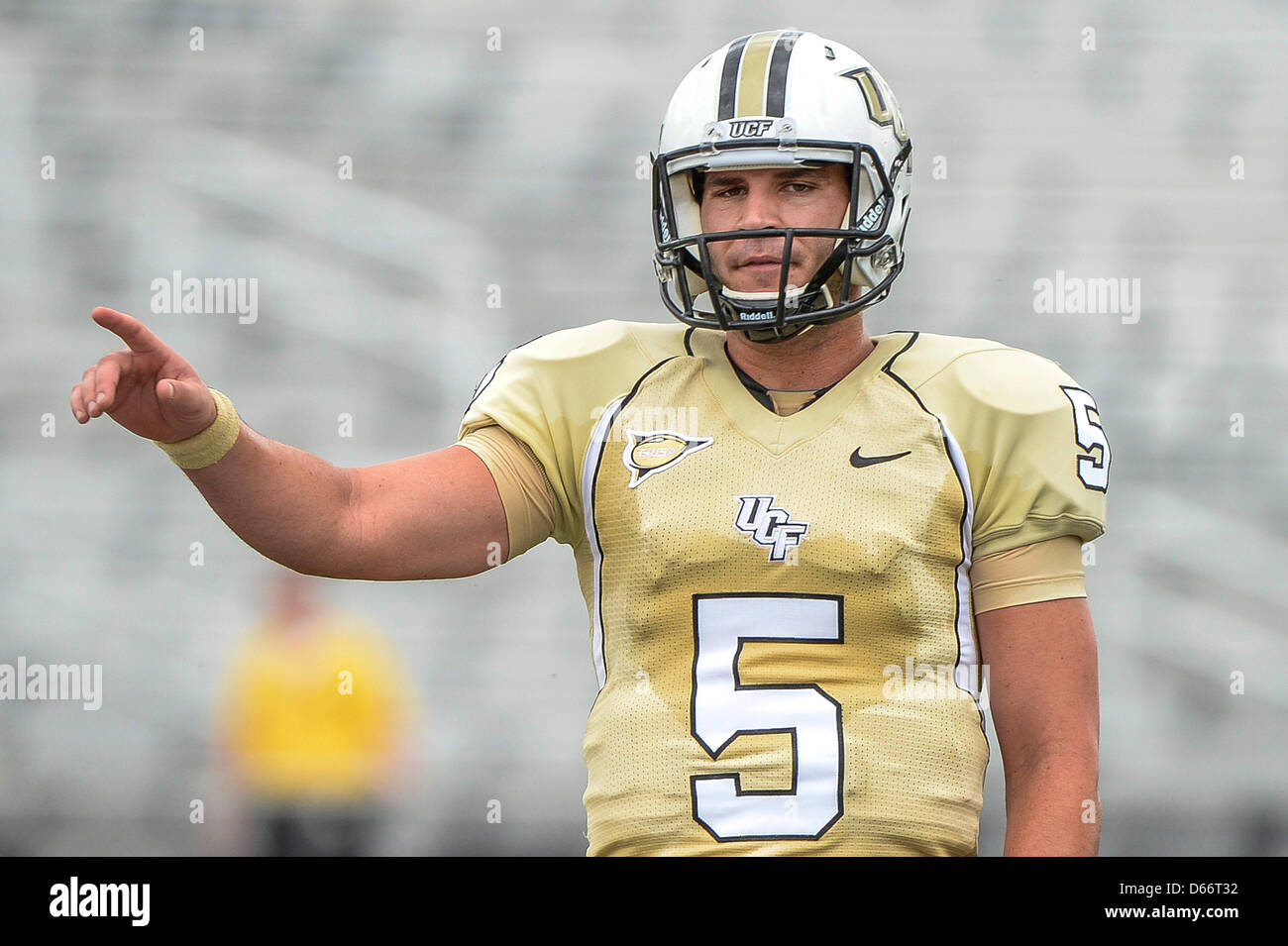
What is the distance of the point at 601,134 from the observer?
4.02 meters

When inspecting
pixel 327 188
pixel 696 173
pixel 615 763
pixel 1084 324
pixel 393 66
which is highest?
pixel 393 66

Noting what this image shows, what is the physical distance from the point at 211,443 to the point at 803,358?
69 centimetres

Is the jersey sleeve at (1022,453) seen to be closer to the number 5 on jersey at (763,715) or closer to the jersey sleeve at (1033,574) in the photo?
Answer: the jersey sleeve at (1033,574)

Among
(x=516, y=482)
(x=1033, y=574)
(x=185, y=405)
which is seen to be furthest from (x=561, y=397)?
(x=1033, y=574)

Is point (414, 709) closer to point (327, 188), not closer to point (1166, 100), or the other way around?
point (327, 188)

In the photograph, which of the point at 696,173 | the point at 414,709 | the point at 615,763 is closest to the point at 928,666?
the point at 615,763

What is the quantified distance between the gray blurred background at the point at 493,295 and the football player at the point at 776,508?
2106 mm

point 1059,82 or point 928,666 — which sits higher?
point 1059,82

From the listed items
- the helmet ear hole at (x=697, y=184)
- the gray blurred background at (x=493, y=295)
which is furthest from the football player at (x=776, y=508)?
the gray blurred background at (x=493, y=295)

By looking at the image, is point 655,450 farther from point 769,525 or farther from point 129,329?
point 129,329

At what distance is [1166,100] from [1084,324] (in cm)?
64

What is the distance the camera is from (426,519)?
1684mm

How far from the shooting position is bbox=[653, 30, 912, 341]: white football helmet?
174 cm

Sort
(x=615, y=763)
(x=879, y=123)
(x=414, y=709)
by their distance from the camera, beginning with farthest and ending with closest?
1. (x=414, y=709)
2. (x=879, y=123)
3. (x=615, y=763)
